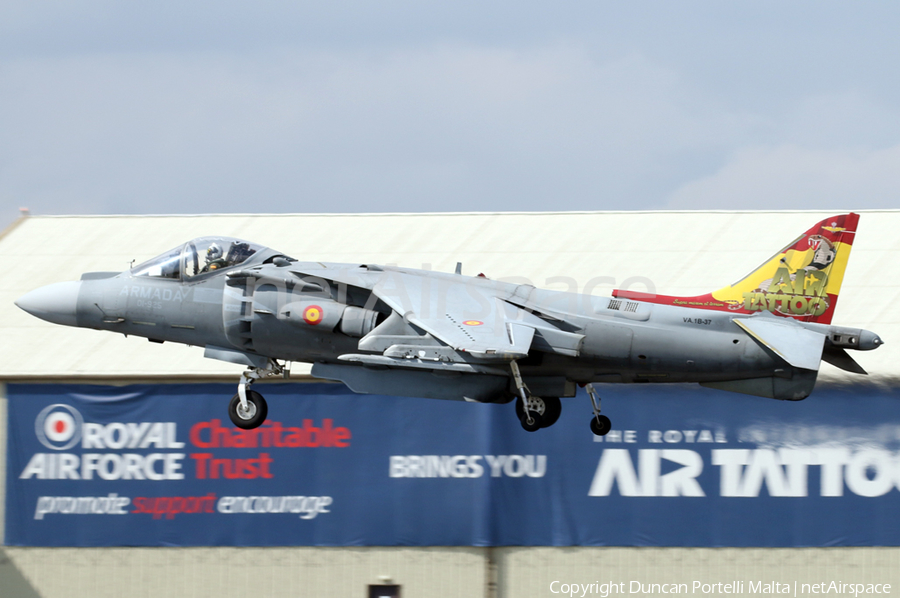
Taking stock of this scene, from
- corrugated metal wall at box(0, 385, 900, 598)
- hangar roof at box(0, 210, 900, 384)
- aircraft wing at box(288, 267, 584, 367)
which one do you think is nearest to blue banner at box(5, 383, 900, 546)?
corrugated metal wall at box(0, 385, 900, 598)

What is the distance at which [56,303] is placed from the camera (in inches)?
734

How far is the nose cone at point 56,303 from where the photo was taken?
18.6m

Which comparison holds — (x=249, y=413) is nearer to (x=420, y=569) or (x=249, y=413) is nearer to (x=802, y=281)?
(x=420, y=569)

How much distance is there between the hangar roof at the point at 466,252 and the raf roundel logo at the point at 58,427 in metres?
0.96

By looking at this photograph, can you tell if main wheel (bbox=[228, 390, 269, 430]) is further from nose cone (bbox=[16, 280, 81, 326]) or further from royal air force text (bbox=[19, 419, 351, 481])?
royal air force text (bbox=[19, 419, 351, 481])

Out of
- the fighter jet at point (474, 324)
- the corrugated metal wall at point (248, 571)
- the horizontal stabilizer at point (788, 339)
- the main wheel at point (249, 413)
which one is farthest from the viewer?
the corrugated metal wall at point (248, 571)

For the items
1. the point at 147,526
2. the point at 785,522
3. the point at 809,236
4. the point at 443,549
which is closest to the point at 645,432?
the point at 785,522

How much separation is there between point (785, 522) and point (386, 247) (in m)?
13.4

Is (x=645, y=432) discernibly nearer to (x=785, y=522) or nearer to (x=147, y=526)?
(x=785, y=522)

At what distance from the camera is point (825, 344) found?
634 inches

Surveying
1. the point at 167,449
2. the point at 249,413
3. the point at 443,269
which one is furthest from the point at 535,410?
the point at 167,449

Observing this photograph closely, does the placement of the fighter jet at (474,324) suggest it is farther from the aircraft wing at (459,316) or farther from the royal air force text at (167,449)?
the royal air force text at (167,449)

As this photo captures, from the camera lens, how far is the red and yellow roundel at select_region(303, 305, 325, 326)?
16797 millimetres

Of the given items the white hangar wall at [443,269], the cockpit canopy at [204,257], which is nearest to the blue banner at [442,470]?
the white hangar wall at [443,269]
